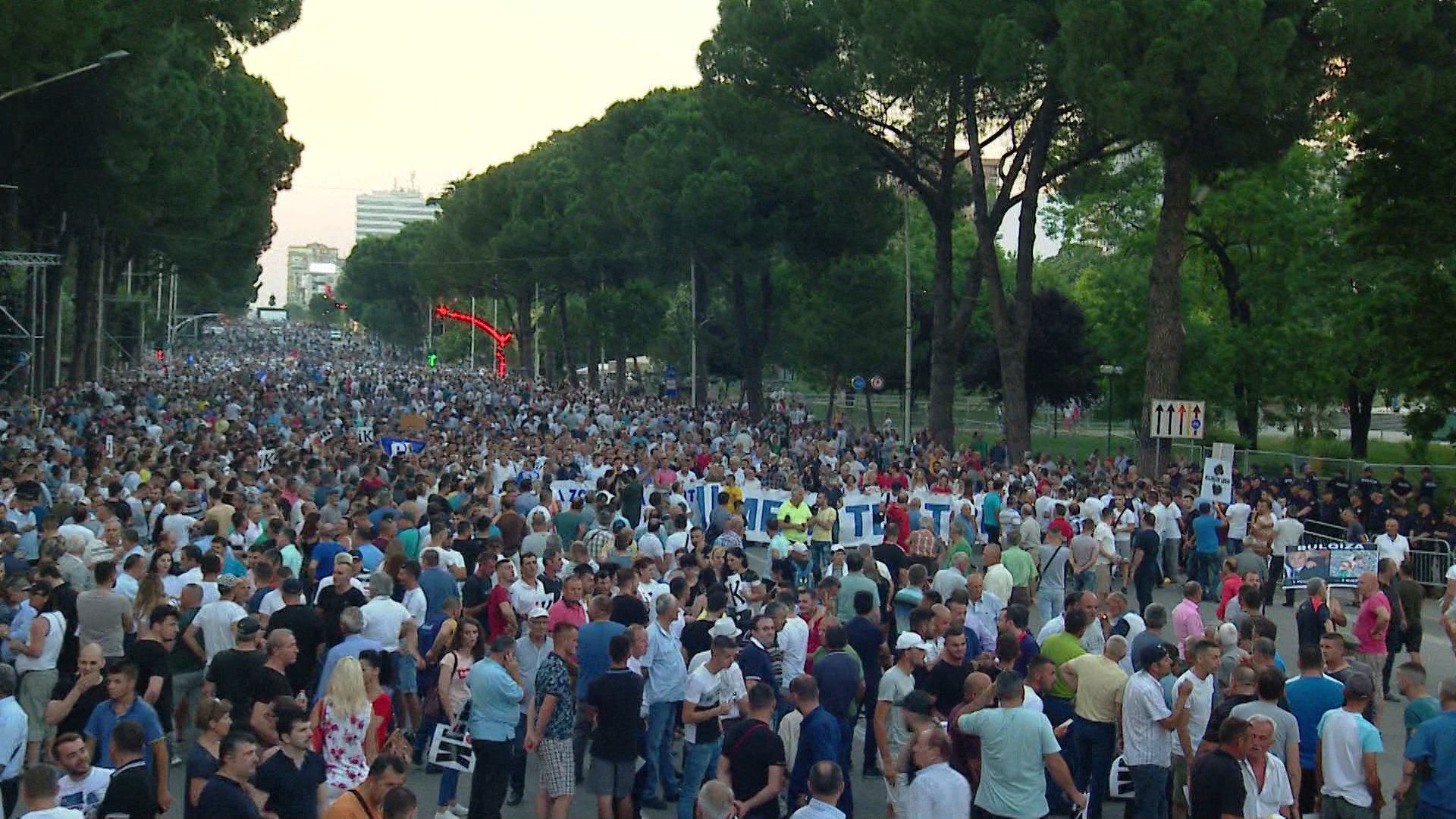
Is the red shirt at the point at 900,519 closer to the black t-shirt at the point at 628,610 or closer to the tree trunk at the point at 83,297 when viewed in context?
the black t-shirt at the point at 628,610

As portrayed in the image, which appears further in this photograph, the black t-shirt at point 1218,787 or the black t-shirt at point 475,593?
the black t-shirt at point 475,593

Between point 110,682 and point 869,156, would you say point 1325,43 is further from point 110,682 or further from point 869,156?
point 110,682

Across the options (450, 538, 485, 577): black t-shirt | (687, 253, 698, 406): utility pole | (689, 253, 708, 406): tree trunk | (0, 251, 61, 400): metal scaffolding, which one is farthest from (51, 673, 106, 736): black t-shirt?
(689, 253, 708, 406): tree trunk

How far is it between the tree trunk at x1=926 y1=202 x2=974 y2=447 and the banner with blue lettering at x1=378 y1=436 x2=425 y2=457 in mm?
13731

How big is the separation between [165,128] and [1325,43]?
28.0 m

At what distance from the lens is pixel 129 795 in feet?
25.1

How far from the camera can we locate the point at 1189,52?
28359 mm

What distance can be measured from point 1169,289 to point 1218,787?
23362mm

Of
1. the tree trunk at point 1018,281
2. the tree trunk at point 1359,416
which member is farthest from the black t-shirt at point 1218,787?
the tree trunk at point 1359,416

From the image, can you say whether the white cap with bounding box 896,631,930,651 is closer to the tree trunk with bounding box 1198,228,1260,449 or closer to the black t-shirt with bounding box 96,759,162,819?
the black t-shirt with bounding box 96,759,162,819

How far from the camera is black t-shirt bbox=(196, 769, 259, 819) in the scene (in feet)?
23.4

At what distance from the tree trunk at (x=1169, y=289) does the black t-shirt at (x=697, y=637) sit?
20.7 m

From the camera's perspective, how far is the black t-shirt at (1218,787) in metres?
8.12

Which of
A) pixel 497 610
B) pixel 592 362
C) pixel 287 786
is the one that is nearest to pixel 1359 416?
pixel 497 610
